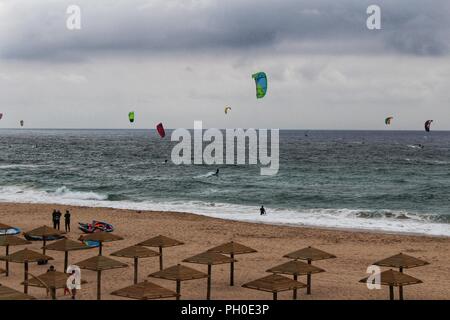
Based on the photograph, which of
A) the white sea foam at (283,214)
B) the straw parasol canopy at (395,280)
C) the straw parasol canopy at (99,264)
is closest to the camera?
the straw parasol canopy at (395,280)

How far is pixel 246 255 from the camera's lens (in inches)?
956

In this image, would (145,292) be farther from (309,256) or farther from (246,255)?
(246,255)

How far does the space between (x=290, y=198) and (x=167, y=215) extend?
15149mm

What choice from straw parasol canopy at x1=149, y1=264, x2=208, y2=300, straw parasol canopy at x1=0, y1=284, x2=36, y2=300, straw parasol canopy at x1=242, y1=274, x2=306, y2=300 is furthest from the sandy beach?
straw parasol canopy at x1=0, y1=284, x2=36, y2=300

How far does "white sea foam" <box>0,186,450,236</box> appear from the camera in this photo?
34.5m

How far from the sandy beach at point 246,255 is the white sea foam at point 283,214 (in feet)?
9.76

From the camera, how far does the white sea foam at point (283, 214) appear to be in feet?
113

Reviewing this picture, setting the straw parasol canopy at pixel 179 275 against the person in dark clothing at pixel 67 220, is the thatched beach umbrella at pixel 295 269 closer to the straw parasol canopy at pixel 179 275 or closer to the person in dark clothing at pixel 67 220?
the straw parasol canopy at pixel 179 275

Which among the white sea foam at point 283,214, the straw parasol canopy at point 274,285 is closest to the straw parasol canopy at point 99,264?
the straw parasol canopy at point 274,285

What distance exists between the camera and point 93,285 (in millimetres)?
18828

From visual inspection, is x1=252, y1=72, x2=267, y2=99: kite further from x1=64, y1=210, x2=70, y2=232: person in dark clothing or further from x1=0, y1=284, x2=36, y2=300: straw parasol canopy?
x1=0, y1=284, x2=36, y2=300: straw parasol canopy
